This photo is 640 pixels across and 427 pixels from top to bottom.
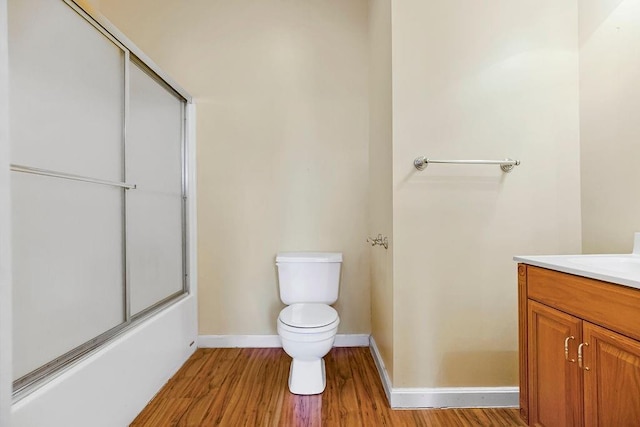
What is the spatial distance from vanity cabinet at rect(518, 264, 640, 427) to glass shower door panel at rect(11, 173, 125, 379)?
1.85 metres

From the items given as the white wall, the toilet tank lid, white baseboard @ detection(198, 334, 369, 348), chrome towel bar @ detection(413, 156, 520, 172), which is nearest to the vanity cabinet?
chrome towel bar @ detection(413, 156, 520, 172)

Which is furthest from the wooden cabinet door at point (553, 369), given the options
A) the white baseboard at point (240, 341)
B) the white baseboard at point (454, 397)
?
the white baseboard at point (240, 341)

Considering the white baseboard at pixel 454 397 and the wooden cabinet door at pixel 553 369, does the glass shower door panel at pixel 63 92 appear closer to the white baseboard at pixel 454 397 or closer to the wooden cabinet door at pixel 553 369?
the white baseboard at pixel 454 397

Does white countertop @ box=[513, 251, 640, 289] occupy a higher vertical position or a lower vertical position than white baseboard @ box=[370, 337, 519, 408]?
higher

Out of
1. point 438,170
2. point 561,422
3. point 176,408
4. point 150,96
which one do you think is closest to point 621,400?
point 561,422

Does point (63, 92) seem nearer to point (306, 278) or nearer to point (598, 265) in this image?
point (306, 278)

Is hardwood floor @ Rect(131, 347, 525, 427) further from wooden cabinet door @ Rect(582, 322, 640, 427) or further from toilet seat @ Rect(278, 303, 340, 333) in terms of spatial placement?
wooden cabinet door @ Rect(582, 322, 640, 427)

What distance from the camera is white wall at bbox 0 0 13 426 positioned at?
2.83 feet

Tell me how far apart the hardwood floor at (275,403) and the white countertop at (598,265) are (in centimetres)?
86

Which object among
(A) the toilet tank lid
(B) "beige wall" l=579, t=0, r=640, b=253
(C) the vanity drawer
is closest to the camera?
(C) the vanity drawer

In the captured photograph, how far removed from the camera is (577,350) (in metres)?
0.93

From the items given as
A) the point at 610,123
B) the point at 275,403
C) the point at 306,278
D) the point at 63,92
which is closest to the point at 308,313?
the point at 306,278

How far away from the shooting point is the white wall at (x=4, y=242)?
2.83 ft

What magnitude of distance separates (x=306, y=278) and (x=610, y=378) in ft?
4.80
